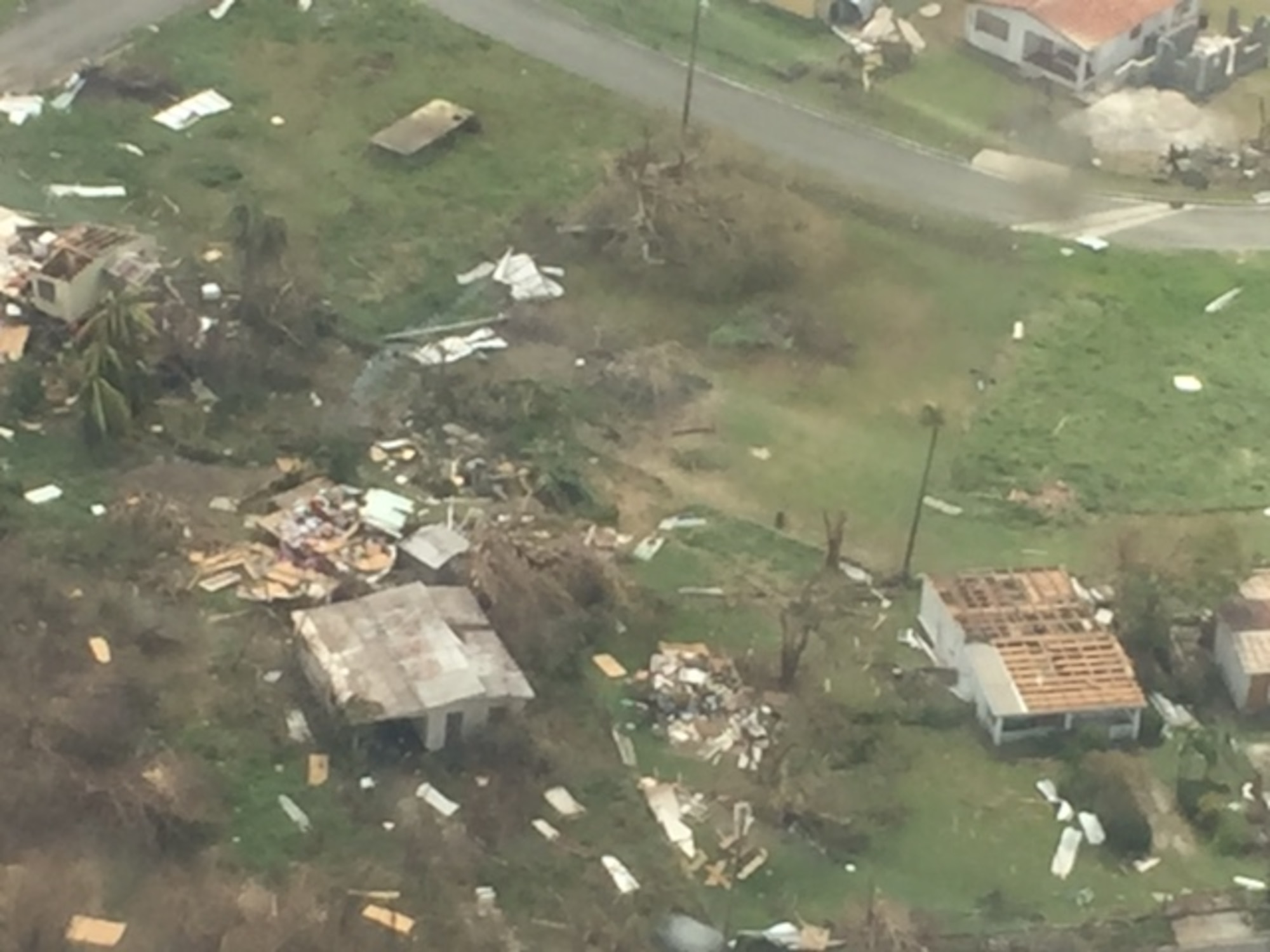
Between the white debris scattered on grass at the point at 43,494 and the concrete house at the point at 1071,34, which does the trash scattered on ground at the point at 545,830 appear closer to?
the white debris scattered on grass at the point at 43,494

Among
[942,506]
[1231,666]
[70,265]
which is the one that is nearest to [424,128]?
[70,265]

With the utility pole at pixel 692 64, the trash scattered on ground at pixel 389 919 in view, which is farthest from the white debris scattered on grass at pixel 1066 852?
the utility pole at pixel 692 64

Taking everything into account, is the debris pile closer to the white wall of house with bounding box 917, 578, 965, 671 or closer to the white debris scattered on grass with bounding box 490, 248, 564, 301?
the white debris scattered on grass with bounding box 490, 248, 564, 301

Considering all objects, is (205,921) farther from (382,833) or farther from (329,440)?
(329,440)

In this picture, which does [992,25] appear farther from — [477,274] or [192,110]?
[192,110]

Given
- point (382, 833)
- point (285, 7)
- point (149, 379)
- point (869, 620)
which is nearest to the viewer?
point (382, 833)

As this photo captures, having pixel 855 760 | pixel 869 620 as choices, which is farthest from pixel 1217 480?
pixel 855 760

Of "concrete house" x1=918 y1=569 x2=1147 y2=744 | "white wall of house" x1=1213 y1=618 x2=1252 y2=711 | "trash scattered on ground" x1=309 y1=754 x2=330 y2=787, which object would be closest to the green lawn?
"trash scattered on ground" x1=309 y1=754 x2=330 y2=787
